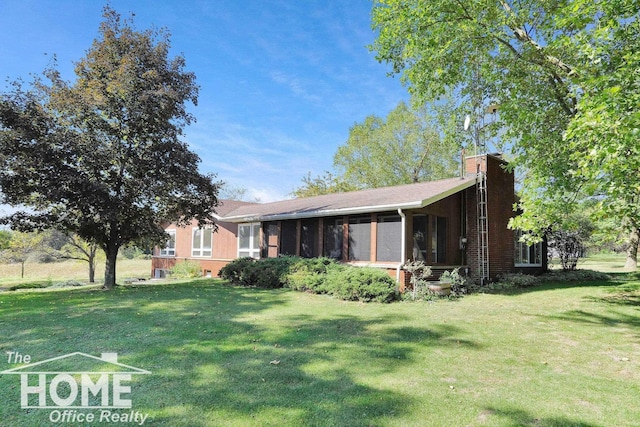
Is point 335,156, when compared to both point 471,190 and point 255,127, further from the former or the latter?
point 471,190

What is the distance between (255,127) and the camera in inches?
972

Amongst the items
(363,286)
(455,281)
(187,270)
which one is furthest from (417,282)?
(187,270)

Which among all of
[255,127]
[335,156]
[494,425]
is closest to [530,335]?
[494,425]

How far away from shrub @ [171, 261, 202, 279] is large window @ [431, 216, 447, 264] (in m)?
12.9

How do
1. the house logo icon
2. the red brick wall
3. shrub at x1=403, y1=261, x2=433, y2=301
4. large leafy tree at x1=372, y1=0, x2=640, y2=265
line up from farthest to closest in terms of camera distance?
the red brick wall < shrub at x1=403, y1=261, x2=433, y2=301 < large leafy tree at x1=372, y1=0, x2=640, y2=265 < the house logo icon

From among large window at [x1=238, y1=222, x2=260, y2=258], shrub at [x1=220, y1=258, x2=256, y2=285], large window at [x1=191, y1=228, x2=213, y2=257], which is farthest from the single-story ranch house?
large window at [x1=191, y1=228, x2=213, y2=257]

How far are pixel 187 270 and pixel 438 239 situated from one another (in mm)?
13493

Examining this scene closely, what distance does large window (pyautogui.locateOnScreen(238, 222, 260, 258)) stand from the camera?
18297 millimetres

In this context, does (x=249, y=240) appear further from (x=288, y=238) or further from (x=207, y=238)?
(x=207, y=238)

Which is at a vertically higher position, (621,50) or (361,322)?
(621,50)

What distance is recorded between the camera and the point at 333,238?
1434 cm

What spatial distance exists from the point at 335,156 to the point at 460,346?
2854cm

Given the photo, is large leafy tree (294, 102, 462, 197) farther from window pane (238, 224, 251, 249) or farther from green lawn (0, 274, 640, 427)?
green lawn (0, 274, 640, 427)

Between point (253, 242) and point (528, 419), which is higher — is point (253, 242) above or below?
above
